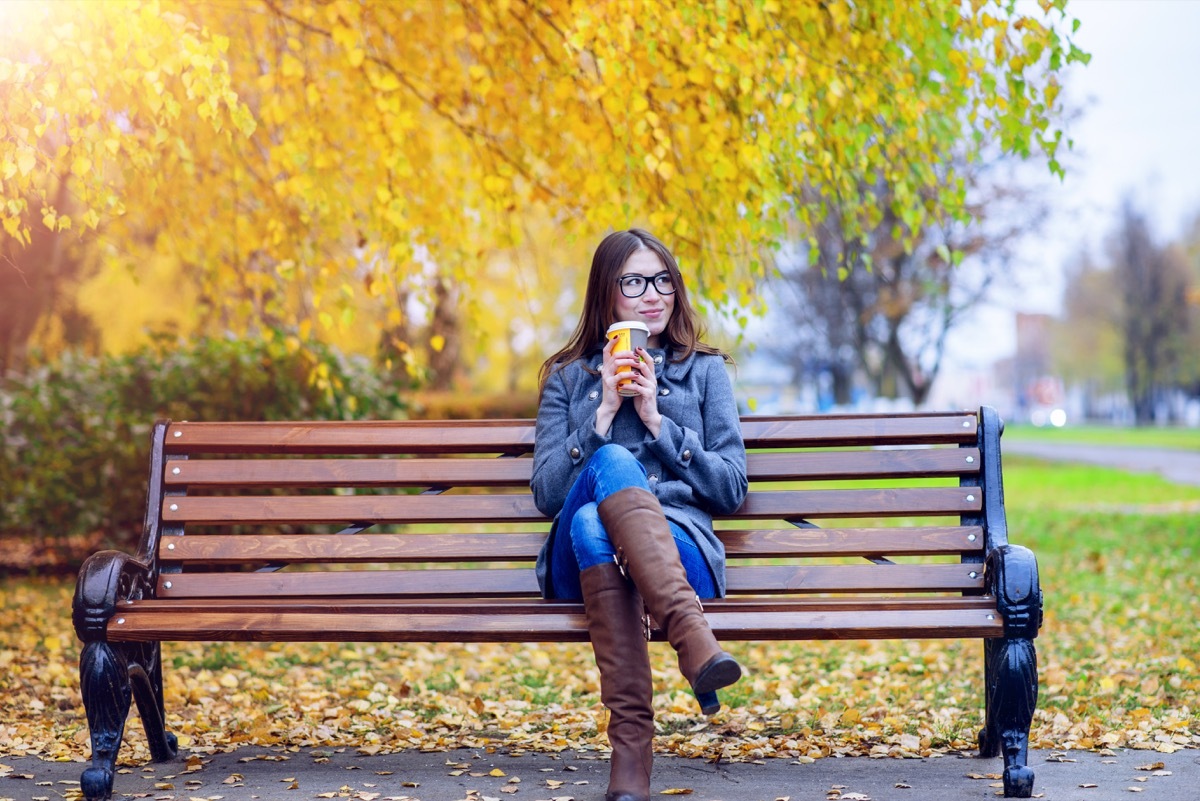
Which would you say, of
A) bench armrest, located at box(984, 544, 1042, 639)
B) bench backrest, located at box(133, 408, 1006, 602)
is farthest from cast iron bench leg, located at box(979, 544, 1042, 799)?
bench backrest, located at box(133, 408, 1006, 602)

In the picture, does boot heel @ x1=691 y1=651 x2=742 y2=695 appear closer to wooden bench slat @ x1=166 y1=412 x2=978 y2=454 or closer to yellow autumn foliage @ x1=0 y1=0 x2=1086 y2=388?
wooden bench slat @ x1=166 y1=412 x2=978 y2=454

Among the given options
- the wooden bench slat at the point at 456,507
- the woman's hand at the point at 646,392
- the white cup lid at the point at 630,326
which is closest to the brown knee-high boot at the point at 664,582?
the woman's hand at the point at 646,392

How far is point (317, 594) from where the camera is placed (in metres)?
4.02

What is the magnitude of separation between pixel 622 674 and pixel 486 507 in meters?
1.00

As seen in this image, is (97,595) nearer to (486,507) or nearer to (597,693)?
(486,507)

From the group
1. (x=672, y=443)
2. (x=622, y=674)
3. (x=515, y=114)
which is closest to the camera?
(x=622, y=674)

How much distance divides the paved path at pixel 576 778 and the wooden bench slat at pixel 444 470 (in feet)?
2.94

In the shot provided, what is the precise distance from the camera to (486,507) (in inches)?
164

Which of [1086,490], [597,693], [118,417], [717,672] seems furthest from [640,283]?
[1086,490]

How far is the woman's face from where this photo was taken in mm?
3955

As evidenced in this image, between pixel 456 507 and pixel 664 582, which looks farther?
pixel 456 507

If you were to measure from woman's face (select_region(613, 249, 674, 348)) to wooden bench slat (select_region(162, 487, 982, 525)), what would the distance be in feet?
2.18

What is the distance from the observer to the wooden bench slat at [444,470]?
4066 millimetres

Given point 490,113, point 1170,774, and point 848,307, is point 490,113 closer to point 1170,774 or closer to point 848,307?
point 1170,774
